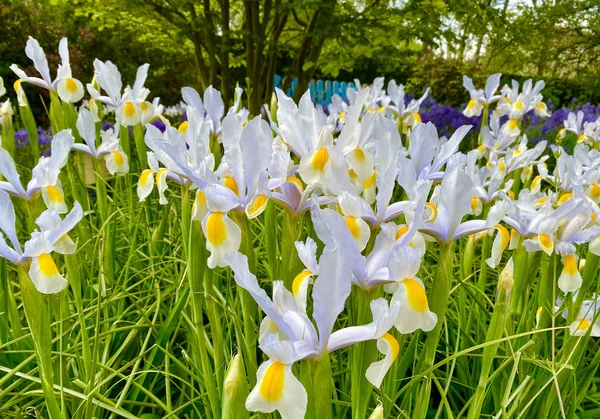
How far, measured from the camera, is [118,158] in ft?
6.89

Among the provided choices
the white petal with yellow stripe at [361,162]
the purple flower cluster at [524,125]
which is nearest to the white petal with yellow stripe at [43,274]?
the white petal with yellow stripe at [361,162]

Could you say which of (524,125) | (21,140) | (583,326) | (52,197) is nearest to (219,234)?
(52,197)

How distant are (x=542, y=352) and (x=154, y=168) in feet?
4.86

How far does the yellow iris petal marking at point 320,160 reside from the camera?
1.11 meters

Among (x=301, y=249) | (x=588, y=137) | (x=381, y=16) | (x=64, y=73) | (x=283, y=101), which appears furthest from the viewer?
(x=381, y=16)

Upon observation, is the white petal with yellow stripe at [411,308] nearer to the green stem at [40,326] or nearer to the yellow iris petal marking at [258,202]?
the yellow iris petal marking at [258,202]

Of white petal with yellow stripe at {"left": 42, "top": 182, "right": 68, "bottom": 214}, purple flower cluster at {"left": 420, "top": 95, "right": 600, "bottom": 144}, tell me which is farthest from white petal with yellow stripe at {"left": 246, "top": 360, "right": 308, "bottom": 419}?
purple flower cluster at {"left": 420, "top": 95, "right": 600, "bottom": 144}

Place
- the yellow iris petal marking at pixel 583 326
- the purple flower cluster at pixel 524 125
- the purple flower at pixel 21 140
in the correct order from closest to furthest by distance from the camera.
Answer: the yellow iris petal marking at pixel 583 326 → the purple flower at pixel 21 140 → the purple flower cluster at pixel 524 125

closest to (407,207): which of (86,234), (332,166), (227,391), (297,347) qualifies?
(332,166)

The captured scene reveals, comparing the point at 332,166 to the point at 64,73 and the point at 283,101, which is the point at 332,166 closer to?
the point at 283,101

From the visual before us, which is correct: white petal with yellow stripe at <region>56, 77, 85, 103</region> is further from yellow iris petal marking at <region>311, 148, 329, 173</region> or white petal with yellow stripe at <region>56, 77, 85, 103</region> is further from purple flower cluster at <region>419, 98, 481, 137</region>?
purple flower cluster at <region>419, 98, 481, 137</region>

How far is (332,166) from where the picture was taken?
3.43 ft

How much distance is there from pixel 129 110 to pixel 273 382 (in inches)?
71.2

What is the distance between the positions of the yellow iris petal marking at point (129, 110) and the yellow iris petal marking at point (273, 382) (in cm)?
177
